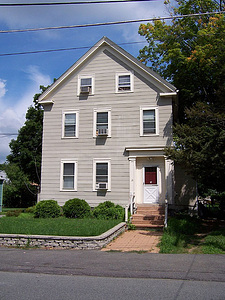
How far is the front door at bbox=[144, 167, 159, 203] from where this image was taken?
16453 mm

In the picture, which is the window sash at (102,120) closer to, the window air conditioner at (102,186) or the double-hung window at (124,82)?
the double-hung window at (124,82)

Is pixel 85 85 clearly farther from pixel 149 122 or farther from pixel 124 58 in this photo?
pixel 149 122

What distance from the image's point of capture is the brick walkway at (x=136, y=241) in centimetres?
1005

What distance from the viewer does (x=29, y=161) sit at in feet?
106

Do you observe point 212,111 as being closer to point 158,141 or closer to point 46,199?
point 158,141

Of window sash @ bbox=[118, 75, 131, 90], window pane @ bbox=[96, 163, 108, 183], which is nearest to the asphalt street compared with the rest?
window pane @ bbox=[96, 163, 108, 183]

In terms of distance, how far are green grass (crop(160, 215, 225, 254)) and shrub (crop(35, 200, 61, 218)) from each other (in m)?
6.36

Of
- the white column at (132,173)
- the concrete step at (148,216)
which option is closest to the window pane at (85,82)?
the white column at (132,173)

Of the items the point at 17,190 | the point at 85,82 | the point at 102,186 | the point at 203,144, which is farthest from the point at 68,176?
the point at 17,190

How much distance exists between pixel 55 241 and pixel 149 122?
9.20 meters

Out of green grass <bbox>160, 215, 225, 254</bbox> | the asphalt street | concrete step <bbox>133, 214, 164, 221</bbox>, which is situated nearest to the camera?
the asphalt street

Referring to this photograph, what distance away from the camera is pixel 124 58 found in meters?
17.7

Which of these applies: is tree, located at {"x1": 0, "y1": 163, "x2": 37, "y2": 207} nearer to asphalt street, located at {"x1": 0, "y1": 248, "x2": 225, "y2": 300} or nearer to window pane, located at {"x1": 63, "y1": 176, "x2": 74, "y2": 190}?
window pane, located at {"x1": 63, "y1": 176, "x2": 74, "y2": 190}

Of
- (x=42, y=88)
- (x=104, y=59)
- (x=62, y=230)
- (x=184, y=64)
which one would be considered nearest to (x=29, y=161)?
(x=42, y=88)
